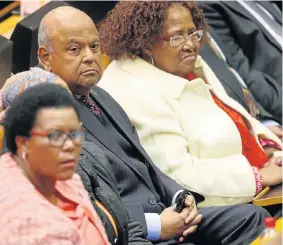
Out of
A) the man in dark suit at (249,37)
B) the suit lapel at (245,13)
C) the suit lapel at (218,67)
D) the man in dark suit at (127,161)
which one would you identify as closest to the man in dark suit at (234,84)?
the suit lapel at (218,67)

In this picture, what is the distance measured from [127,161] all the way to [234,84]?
100 cm

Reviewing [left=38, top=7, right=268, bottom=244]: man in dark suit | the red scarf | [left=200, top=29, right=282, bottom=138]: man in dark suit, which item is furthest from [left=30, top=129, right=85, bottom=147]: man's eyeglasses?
[left=200, top=29, right=282, bottom=138]: man in dark suit

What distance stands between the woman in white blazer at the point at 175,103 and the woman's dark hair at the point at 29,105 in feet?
2.94

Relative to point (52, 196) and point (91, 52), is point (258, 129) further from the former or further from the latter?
point (52, 196)

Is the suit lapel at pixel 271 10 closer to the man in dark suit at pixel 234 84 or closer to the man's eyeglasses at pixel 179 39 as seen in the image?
the man in dark suit at pixel 234 84

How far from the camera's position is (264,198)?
2.51m

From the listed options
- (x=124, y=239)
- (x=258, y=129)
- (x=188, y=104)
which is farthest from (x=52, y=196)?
(x=258, y=129)

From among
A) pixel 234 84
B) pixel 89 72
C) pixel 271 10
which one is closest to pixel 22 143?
pixel 89 72

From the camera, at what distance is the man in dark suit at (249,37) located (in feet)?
11.0

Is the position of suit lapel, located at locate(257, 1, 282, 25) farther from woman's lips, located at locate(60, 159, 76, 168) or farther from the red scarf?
woman's lips, located at locate(60, 159, 76, 168)

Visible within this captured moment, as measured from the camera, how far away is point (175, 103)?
2.47 metres

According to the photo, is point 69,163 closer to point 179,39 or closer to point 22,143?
point 22,143

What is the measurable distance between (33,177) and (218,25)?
2.03 m

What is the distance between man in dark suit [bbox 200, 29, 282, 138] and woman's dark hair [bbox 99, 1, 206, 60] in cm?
48
